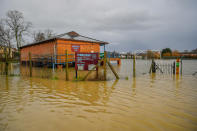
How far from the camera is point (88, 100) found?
Result: 4.02 m

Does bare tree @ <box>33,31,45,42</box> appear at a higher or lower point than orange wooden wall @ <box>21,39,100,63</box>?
higher

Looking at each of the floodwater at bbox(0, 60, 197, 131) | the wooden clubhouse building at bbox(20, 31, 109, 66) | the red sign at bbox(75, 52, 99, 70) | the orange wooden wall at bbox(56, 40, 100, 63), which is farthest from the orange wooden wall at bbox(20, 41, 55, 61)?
the floodwater at bbox(0, 60, 197, 131)

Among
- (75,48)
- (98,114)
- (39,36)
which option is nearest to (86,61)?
(98,114)

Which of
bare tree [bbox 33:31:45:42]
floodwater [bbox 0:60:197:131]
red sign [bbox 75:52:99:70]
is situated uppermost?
bare tree [bbox 33:31:45:42]

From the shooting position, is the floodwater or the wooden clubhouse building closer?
the floodwater

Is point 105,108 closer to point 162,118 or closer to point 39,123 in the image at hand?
point 162,118

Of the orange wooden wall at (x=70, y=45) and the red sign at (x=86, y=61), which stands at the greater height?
the orange wooden wall at (x=70, y=45)

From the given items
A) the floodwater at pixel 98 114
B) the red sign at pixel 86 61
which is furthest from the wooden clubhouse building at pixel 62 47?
the floodwater at pixel 98 114

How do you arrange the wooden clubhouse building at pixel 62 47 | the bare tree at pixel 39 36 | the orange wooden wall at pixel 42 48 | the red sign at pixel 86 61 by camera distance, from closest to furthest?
the red sign at pixel 86 61, the wooden clubhouse building at pixel 62 47, the orange wooden wall at pixel 42 48, the bare tree at pixel 39 36

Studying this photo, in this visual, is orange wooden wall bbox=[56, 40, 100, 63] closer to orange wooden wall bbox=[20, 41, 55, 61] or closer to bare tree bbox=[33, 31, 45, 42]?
orange wooden wall bbox=[20, 41, 55, 61]

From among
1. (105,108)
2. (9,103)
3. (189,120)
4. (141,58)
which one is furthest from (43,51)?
(189,120)

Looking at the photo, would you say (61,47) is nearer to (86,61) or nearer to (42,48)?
(42,48)

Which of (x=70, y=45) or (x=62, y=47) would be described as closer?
(x=62, y=47)

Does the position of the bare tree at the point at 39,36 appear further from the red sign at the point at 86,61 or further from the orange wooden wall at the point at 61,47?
the red sign at the point at 86,61
